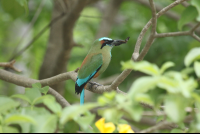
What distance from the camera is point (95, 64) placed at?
11.6ft

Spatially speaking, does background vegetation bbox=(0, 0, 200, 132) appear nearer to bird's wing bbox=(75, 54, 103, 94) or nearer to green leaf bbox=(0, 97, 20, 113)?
green leaf bbox=(0, 97, 20, 113)

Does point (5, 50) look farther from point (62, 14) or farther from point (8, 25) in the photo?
point (62, 14)

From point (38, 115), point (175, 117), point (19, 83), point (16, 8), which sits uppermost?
point (16, 8)

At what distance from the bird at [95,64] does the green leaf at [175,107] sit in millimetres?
2272

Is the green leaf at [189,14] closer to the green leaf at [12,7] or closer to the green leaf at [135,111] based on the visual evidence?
the green leaf at [135,111]

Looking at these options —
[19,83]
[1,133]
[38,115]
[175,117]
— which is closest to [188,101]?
[175,117]

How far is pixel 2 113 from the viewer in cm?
120

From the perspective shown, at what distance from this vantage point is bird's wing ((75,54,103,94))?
3.33 m

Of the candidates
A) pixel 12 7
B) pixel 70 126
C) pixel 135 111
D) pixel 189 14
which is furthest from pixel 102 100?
pixel 12 7

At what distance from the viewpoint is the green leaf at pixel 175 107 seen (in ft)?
2.87

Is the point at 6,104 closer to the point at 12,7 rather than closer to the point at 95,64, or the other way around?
the point at 95,64

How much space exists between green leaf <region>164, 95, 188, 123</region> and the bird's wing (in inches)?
93.5

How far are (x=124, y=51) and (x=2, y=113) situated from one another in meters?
4.30

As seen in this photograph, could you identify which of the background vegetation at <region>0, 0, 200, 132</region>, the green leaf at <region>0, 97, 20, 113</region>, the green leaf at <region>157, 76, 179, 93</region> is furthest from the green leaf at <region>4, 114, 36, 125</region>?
the green leaf at <region>157, 76, 179, 93</region>
